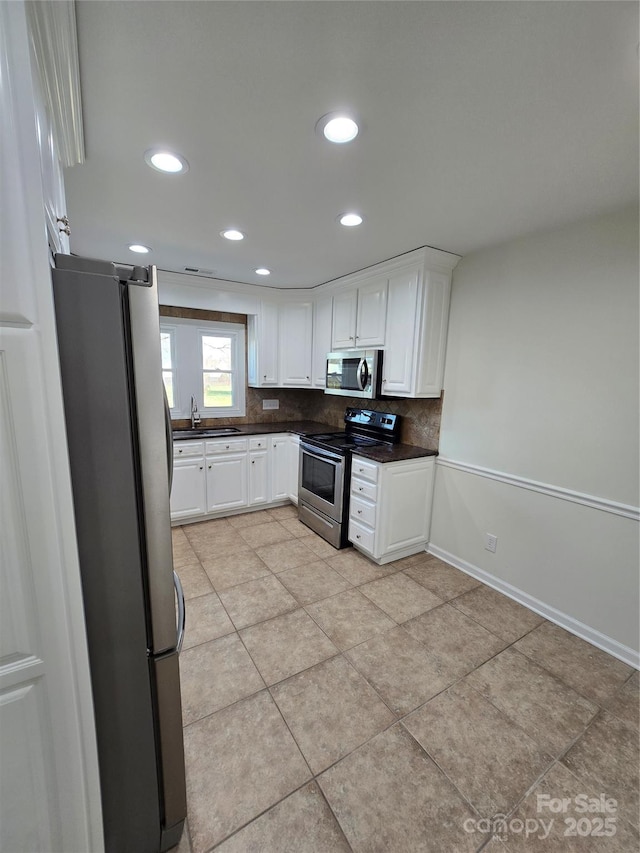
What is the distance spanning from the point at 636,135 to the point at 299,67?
4.43ft

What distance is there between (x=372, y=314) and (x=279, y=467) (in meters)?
1.96

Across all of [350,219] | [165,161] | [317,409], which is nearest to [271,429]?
[317,409]

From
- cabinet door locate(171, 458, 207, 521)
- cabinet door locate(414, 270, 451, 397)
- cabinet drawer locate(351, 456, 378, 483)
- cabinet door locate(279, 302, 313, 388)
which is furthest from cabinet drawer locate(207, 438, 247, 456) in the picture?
cabinet door locate(414, 270, 451, 397)

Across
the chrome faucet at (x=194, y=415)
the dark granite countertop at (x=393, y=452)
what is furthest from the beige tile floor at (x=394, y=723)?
the chrome faucet at (x=194, y=415)

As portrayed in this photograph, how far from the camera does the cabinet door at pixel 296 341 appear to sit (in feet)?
13.2

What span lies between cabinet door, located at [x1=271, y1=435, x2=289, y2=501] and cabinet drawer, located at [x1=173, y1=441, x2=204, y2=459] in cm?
80

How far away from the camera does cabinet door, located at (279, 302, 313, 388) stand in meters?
4.02

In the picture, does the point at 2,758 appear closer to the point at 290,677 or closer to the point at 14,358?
the point at 14,358

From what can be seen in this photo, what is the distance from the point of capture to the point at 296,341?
4051mm

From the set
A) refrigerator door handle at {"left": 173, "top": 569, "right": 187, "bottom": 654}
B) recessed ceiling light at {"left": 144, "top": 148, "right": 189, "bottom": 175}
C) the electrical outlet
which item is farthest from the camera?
the electrical outlet

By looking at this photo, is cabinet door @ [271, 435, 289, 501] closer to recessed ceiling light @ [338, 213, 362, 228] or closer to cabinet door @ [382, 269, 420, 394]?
cabinet door @ [382, 269, 420, 394]

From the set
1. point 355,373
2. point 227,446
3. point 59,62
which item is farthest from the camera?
point 227,446

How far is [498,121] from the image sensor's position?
128cm

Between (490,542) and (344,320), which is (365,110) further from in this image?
(490,542)
